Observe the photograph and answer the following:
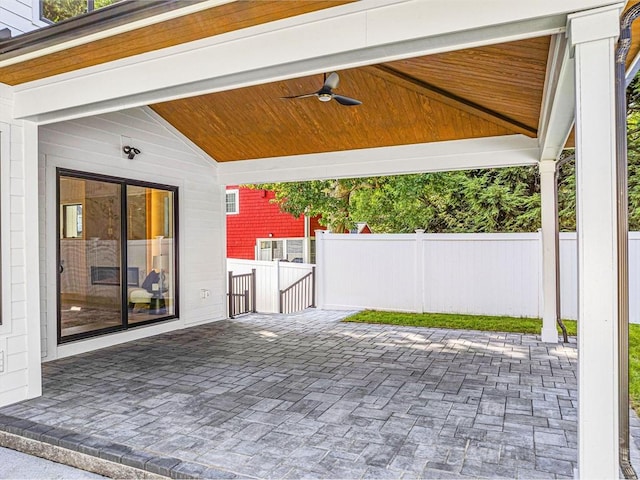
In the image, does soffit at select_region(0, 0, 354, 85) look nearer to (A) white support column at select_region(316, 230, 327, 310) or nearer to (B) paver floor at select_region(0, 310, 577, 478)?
(B) paver floor at select_region(0, 310, 577, 478)

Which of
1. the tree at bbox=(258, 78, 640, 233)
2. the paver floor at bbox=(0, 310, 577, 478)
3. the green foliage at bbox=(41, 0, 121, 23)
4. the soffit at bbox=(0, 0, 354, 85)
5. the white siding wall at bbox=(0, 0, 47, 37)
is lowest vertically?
the paver floor at bbox=(0, 310, 577, 478)

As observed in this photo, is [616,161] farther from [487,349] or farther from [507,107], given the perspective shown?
[487,349]

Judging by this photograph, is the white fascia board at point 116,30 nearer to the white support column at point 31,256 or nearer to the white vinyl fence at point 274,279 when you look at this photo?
the white support column at point 31,256

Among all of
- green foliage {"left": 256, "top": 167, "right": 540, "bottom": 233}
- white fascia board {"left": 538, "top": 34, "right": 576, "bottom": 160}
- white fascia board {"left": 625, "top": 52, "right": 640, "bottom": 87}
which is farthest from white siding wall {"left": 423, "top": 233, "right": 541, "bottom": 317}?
white fascia board {"left": 625, "top": 52, "right": 640, "bottom": 87}

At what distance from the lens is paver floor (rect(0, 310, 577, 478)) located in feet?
9.43

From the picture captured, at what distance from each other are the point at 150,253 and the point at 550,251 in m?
5.79

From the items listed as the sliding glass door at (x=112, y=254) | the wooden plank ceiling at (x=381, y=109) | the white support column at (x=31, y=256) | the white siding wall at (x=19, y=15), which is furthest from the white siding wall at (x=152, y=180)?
the white support column at (x=31, y=256)

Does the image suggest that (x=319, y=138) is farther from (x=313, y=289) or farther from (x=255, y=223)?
(x=255, y=223)

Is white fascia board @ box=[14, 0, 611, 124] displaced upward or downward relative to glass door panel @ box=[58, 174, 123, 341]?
upward

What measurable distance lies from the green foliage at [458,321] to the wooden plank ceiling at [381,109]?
3073 mm

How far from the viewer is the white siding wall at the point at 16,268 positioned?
12.9 feet

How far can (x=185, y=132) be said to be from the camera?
7.37m

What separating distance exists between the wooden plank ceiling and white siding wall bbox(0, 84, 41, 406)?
9.03 feet

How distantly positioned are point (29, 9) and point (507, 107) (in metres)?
5.37
